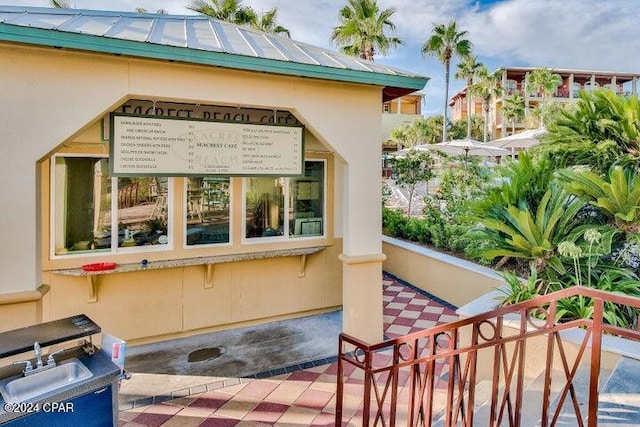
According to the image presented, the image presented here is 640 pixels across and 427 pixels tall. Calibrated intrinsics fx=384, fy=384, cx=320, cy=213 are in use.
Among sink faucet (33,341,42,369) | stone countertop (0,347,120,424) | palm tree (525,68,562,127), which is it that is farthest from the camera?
palm tree (525,68,562,127)

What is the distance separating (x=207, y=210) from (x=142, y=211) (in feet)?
2.89

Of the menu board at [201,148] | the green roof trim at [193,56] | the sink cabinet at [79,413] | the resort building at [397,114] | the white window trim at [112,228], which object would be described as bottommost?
the sink cabinet at [79,413]

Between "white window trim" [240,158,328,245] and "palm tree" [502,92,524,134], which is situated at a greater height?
"palm tree" [502,92,524,134]

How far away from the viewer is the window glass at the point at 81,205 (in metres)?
4.91

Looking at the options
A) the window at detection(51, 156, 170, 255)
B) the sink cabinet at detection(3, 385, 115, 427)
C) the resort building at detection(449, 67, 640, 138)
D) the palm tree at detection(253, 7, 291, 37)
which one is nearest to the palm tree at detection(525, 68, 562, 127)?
the resort building at detection(449, 67, 640, 138)

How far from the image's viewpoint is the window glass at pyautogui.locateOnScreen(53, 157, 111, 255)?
16.1 ft

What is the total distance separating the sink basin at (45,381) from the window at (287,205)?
3.33m

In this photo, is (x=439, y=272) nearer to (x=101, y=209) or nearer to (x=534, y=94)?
(x=101, y=209)

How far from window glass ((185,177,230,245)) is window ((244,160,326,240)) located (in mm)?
333

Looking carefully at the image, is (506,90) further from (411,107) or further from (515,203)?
(515,203)

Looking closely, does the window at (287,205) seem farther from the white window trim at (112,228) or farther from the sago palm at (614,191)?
the sago palm at (614,191)

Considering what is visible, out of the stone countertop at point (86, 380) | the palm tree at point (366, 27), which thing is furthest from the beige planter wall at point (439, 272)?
the palm tree at point (366, 27)

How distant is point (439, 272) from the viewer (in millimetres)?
7383

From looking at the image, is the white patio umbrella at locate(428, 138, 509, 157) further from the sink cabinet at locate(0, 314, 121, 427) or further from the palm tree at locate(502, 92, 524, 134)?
the palm tree at locate(502, 92, 524, 134)
